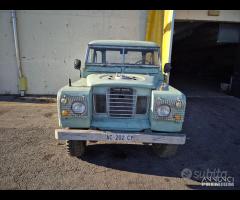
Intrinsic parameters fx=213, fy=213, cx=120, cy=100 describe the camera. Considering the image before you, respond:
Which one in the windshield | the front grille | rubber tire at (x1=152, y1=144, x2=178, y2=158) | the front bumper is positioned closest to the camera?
the front bumper

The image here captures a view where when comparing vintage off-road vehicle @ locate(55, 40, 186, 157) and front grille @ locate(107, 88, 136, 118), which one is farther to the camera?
front grille @ locate(107, 88, 136, 118)

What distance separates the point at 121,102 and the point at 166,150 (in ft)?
4.01

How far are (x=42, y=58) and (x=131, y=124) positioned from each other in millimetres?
5966

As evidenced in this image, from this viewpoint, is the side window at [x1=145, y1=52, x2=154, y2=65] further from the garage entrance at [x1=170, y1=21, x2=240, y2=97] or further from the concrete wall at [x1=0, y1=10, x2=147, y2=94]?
the garage entrance at [x1=170, y1=21, x2=240, y2=97]

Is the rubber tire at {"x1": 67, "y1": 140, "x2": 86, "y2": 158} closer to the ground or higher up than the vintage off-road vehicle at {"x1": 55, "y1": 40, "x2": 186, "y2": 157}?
closer to the ground

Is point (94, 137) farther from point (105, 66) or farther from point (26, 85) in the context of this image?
point (26, 85)

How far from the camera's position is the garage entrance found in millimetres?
9727

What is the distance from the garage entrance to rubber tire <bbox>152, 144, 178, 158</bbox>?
22.3ft

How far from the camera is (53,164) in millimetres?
3639

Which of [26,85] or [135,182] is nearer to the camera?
[135,182]

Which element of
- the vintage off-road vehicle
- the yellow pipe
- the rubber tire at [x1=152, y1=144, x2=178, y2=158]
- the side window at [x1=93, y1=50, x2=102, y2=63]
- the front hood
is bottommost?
the rubber tire at [x1=152, y1=144, x2=178, y2=158]

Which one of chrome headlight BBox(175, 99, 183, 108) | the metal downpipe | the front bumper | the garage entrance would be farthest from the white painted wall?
chrome headlight BBox(175, 99, 183, 108)

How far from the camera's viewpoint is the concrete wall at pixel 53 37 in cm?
799

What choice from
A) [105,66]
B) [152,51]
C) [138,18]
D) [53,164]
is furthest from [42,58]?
[53,164]
